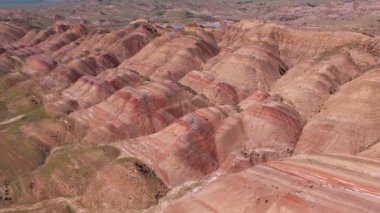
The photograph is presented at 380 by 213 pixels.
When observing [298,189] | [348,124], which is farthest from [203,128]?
[298,189]

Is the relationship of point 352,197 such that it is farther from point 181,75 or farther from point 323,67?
point 181,75

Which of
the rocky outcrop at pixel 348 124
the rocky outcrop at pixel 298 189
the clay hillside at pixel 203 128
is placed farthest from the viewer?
the rocky outcrop at pixel 348 124

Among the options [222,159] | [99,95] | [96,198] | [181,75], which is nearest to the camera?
[96,198]

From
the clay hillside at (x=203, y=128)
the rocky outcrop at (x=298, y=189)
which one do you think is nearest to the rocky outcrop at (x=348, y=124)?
the clay hillside at (x=203, y=128)

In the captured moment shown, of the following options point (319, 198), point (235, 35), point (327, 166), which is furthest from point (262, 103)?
point (235, 35)

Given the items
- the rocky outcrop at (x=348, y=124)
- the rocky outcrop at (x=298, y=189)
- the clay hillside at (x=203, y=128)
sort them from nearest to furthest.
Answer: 1. the rocky outcrop at (x=298, y=189)
2. the clay hillside at (x=203, y=128)
3. the rocky outcrop at (x=348, y=124)

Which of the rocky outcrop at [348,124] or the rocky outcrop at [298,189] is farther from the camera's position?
the rocky outcrop at [348,124]

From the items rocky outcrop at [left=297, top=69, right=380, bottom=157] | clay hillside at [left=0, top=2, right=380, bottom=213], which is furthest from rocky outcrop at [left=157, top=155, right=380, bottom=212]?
rocky outcrop at [left=297, top=69, right=380, bottom=157]

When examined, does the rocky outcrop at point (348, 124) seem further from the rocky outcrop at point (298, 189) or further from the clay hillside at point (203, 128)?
the rocky outcrop at point (298, 189)
